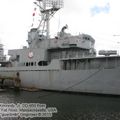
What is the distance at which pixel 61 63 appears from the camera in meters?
28.7

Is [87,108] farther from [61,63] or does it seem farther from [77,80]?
[61,63]

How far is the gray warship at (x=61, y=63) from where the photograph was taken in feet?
83.1

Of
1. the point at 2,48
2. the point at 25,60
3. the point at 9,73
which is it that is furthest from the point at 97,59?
the point at 2,48

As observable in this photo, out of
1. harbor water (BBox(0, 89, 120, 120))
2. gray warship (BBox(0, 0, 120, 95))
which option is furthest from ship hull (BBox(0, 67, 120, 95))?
harbor water (BBox(0, 89, 120, 120))

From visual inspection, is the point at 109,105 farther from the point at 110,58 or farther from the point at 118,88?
the point at 110,58

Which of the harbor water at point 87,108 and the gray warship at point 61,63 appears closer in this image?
the harbor water at point 87,108

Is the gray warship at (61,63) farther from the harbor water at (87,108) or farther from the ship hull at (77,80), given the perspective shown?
the harbor water at (87,108)

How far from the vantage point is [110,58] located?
25.5 m

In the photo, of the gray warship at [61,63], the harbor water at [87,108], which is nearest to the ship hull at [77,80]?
the gray warship at [61,63]

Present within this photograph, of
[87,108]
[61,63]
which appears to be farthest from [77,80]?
[87,108]

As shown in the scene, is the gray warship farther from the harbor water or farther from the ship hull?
the harbor water

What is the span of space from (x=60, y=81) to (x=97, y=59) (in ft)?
15.6

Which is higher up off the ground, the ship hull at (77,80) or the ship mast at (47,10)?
the ship mast at (47,10)

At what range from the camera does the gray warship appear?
2533 centimetres
